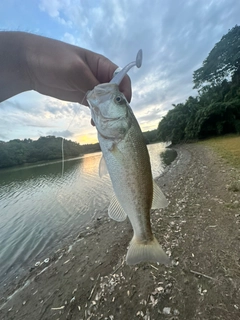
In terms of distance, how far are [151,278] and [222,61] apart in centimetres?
4809

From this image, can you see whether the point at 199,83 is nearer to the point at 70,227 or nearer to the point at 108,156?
the point at 70,227

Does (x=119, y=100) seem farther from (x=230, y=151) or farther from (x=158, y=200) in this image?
(x=230, y=151)

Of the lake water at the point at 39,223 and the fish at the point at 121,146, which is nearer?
the fish at the point at 121,146

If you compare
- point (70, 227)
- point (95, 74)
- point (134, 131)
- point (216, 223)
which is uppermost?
point (95, 74)

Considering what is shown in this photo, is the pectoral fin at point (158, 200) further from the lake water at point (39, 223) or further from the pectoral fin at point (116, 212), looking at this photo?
the lake water at point (39, 223)

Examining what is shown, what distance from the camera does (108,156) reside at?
1.67m

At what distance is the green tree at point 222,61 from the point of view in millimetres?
37000

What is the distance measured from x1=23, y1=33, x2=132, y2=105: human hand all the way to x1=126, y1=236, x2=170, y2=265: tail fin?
1681mm

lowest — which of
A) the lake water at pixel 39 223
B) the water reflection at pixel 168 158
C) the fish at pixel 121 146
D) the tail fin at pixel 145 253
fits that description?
the water reflection at pixel 168 158

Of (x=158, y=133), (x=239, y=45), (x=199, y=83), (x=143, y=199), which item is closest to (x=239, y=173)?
(x=143, y=199)

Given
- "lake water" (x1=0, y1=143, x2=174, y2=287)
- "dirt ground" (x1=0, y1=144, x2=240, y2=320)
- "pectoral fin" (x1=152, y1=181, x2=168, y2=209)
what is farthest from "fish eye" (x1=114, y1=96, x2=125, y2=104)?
"lake water" (x1=0, y1=143, x2=174, y2=287)

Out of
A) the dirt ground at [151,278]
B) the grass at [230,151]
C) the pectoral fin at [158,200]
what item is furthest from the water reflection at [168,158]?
the pectoral fin at [158,200]

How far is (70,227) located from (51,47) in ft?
33.7

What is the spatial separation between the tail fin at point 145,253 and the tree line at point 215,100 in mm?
38557
